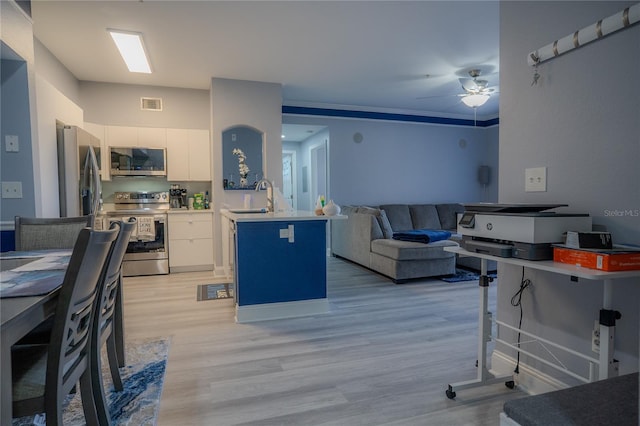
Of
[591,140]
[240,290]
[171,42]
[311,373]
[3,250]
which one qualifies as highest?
[171,42]

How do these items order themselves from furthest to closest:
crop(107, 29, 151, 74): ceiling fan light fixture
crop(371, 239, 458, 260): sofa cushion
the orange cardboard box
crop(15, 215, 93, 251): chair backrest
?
crop(371, 239, 458, 260): sofa cushion, crop(107, 29, 151, 74): ceiling fan light fixture, crop(15, 215, 93, 251): chair backrest, the orange cardboard box

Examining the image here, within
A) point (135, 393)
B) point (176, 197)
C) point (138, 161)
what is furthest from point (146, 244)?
point (135, 393)

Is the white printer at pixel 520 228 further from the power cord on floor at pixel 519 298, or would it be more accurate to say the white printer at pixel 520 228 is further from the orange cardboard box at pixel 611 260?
the power cord on floor at pixel 519 298

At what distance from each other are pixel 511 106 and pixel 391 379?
1818 millimetres

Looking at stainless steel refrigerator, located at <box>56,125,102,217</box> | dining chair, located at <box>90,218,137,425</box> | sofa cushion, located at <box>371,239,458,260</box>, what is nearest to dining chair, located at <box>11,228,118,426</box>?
dining chair, located at <box>90,218,137,425</box>

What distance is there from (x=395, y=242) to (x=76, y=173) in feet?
12.6

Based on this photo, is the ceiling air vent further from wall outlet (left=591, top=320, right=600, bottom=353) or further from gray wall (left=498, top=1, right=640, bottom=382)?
wall outlet (left=591, top=320, right=600, bottom=353)

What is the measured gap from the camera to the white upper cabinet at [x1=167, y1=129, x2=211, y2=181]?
520 centimetres

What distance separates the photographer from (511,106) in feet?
6.89

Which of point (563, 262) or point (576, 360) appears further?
point (576, 360)

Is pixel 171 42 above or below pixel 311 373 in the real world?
above

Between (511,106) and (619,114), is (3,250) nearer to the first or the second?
(511,106)

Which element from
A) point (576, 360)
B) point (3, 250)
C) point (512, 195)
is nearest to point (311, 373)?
point (576, 360)

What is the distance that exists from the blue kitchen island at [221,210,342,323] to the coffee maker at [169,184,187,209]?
2.54m
